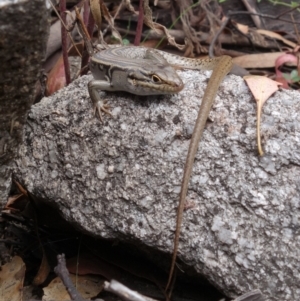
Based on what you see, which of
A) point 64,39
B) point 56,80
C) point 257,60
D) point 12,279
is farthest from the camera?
point 257,60

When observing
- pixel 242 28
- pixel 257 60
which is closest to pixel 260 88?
pixel 257 60

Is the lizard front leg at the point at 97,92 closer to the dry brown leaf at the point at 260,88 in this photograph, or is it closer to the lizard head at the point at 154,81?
the lizard head at the point at 154,81

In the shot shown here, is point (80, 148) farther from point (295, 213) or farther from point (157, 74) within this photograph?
point (295, 213)

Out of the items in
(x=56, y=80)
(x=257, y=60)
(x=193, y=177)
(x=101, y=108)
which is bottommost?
(x=257, y=60)

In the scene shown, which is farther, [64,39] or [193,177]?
[64,39]

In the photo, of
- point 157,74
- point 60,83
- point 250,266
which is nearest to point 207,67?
point 157,74

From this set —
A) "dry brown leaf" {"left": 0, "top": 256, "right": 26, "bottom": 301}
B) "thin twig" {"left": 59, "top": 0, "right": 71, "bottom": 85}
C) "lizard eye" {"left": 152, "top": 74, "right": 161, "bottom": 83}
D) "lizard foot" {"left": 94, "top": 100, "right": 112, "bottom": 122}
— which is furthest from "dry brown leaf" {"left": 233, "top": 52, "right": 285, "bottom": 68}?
"dry brown leaf" {"left": 0, "top": 256, "right": 26, "bottom": 301}

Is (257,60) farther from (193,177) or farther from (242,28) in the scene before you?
(193,177)
